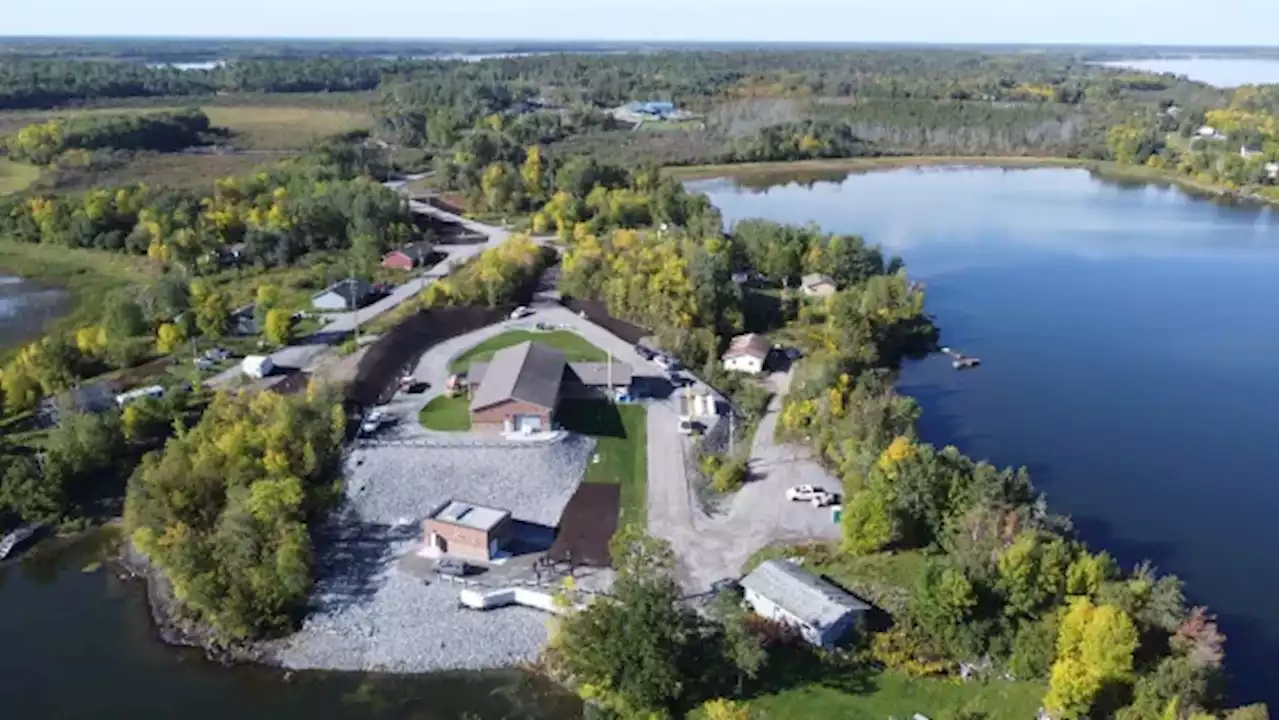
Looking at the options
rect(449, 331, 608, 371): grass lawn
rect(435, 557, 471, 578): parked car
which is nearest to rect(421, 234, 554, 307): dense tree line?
rect(449, 331, 608, 371): grass lawn

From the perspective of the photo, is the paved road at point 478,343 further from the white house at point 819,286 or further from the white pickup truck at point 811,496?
the white house at point 819,286

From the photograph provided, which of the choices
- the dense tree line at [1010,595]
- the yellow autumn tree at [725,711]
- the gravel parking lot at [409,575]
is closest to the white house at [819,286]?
the dense tree line at [1010,595]

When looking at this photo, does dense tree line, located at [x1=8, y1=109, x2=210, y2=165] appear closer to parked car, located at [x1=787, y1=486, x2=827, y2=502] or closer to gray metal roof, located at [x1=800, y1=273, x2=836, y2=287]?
gray metal roof, located at [x1=800, y1=273, x2=836, y2=287]

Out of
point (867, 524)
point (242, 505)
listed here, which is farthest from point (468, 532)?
point (867, 524)

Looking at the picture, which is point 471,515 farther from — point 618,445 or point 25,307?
point 25,307

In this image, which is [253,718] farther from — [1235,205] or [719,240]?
[1235,205]
